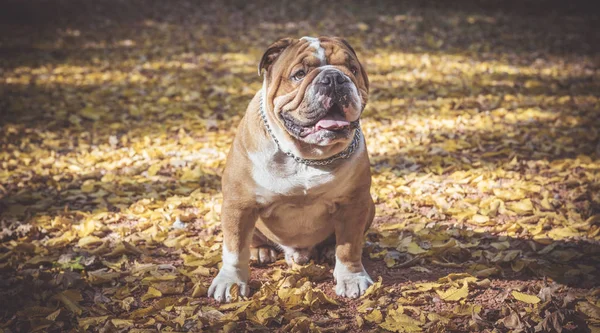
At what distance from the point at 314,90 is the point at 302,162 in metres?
0.42

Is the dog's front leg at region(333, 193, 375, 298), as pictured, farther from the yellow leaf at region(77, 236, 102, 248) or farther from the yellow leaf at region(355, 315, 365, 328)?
the yellow leaf at region(77, 236, 102, 248)

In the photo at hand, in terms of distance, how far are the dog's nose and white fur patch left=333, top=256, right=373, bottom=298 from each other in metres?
1.13

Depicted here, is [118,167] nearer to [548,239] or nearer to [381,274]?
[381,274]

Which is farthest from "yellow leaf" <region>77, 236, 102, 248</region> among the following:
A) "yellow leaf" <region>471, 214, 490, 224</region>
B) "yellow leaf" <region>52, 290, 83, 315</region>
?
"yellow leaf" <region>471, 214, 490, 224</region>

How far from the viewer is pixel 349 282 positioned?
3.15m

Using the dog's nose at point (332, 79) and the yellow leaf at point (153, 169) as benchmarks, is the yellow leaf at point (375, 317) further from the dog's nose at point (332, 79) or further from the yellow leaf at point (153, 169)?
the yellow leaf at point (153, 169)

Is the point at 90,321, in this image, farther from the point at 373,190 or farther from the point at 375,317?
the point at 373,190

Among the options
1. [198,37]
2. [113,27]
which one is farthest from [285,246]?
[113,27]

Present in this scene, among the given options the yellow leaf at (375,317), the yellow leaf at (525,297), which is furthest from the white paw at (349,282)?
the yellow leaf at (525,297)

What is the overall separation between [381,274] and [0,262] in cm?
261

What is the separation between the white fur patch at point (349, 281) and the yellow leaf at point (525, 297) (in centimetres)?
82

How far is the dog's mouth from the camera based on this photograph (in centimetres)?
275

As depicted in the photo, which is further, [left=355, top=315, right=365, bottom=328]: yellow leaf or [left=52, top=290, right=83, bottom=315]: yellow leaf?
[left=52, top=290, right=83, bottom=315]: yellow leaf

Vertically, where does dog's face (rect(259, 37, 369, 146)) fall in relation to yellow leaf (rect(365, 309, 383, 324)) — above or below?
above
